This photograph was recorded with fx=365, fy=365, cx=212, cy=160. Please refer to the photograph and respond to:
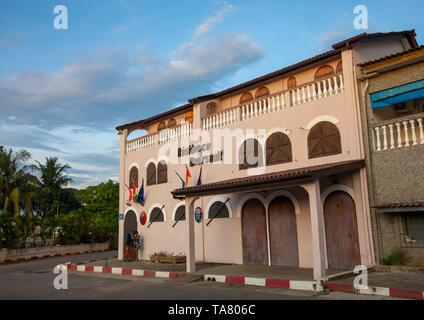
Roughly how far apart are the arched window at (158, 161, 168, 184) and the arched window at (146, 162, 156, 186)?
1.42 feet

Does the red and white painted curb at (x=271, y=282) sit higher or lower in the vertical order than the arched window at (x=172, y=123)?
lower

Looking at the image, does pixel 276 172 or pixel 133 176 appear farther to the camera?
pixel 133 176

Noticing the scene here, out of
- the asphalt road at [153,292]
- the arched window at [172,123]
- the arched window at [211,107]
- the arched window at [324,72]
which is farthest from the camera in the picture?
the arched window at [172,123]

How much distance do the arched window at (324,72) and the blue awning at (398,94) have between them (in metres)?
3.26

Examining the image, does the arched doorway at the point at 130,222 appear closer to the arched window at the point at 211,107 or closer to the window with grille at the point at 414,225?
the arched window at the point at 211,107

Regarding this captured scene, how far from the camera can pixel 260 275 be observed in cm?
1067

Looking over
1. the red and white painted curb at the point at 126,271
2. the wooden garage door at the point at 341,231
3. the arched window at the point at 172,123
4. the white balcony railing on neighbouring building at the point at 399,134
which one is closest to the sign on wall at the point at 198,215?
the red and white painted curb at the point at 126,271

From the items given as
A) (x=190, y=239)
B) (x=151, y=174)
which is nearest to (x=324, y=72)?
(x=190, y=239)

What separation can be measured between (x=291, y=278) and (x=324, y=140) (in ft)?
15.4

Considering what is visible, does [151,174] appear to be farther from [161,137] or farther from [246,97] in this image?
[246,97]

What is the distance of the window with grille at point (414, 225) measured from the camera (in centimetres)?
985

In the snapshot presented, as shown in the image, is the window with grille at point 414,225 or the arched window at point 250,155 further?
the arched window at point 250,155

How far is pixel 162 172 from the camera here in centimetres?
1797
